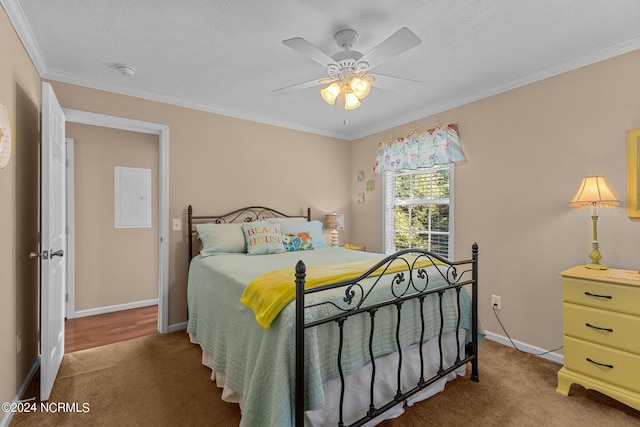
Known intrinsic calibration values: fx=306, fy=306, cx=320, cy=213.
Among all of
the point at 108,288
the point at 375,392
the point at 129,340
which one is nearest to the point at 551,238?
the point at 375,392

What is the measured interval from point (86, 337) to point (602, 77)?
503 cm

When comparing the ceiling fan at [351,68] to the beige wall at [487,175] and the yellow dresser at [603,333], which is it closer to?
the beige wall at [487,175]

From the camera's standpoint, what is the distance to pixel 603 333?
1958mm

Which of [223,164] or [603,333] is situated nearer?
[603,333]

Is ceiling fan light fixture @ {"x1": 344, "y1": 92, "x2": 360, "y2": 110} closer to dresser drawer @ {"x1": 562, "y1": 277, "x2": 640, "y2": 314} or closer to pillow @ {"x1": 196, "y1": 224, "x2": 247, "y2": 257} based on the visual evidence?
pillow @ {"x1": 196, "y1": 224, "x2": 247, "y2": 257}

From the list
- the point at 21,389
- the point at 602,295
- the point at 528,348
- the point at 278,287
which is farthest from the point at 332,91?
the point at 21,389

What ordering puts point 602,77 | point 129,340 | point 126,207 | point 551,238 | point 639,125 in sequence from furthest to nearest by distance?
point 126,207, point 129,340, point 551,238, point 602,77, point 639,125

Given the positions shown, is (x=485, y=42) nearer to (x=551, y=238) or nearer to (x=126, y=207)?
(x=551, y=238)

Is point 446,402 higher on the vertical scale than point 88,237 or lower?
lower

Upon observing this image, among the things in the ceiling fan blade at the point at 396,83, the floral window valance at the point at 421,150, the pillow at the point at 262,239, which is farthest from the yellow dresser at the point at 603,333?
the pillow at the point at 262,239

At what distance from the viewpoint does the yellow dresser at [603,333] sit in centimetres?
185

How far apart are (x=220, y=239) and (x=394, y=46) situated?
2.24 m

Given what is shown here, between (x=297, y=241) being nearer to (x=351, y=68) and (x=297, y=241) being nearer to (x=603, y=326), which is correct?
(x=351, y=68)

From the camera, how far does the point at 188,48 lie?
2256 mm
